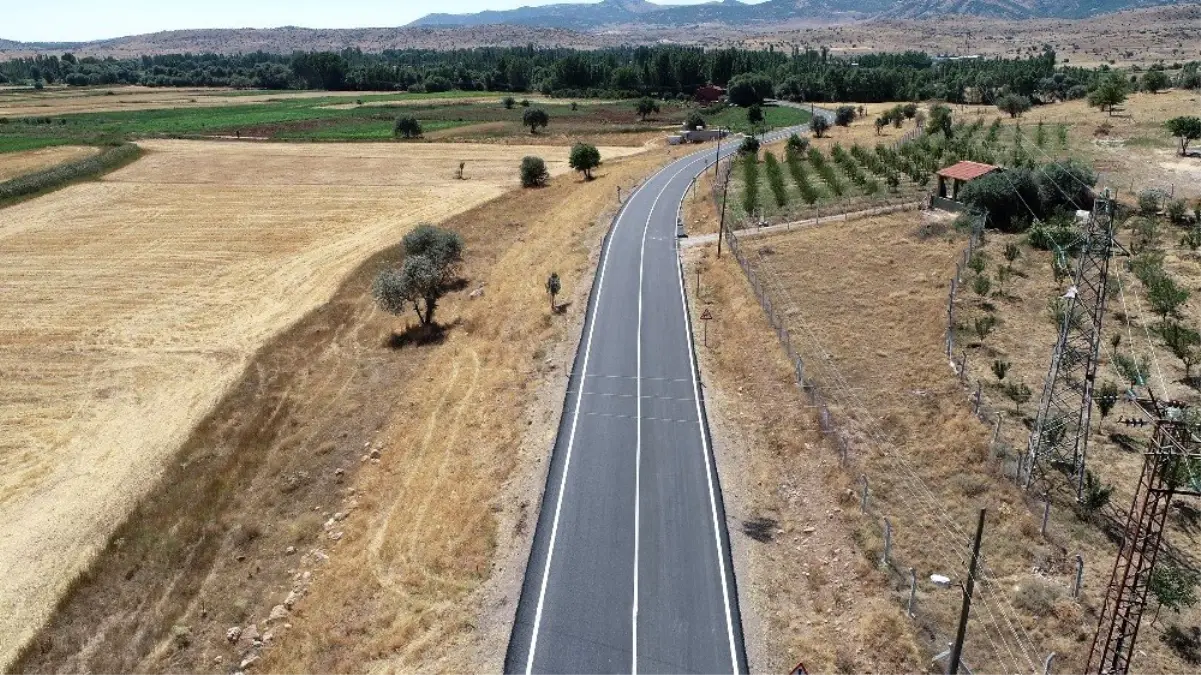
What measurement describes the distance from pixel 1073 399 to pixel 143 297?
193 feet

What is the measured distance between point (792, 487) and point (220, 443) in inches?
1035

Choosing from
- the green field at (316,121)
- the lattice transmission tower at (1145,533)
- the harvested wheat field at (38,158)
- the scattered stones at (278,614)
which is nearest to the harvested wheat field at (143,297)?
the scattered stones at (278,614)

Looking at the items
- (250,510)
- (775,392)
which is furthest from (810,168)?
(250,510)

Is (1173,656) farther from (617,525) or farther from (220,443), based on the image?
(220,443)

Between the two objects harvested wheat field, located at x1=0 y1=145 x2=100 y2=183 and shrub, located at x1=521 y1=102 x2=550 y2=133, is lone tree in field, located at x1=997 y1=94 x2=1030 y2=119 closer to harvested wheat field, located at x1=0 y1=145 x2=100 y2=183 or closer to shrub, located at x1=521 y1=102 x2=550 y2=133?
shrub, located at x1=521 y1=102 x2=550 y2=133

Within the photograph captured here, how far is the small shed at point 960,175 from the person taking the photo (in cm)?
5847

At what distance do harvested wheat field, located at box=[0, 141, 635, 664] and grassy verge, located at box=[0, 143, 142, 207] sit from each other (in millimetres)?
2321

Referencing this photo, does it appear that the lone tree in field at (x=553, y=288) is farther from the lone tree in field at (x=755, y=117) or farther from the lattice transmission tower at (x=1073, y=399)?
the lone tree in field at (x=755, y=117)

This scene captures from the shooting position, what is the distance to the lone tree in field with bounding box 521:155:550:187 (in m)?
91.6

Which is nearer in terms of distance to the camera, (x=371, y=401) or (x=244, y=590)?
(x=244, y=590)

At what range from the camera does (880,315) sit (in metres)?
42.1

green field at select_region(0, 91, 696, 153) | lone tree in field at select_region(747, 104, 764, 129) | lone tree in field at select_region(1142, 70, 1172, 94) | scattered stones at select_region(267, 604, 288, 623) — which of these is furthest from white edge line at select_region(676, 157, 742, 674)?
green field at select_region(0, 91, 696, 153)

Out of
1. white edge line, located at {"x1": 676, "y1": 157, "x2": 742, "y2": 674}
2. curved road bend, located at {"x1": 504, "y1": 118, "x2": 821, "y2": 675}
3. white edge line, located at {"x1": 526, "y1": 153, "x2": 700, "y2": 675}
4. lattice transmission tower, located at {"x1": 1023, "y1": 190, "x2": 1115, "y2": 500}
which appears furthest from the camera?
lattice transmission tower, located at {"x1": 1023, "y1": 190, "x2": 1115, "y2": 500}

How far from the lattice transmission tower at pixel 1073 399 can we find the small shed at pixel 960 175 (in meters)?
30.8
